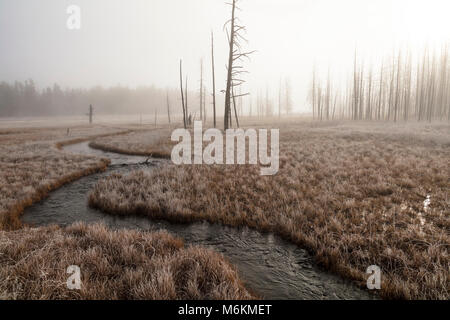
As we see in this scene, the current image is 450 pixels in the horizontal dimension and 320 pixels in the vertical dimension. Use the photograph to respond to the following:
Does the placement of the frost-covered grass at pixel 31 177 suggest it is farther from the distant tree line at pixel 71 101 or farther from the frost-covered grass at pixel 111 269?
the distant tree line at pixel 71 101

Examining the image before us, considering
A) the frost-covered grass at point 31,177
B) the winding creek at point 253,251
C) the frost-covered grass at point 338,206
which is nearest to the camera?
the winding creek at point 253,251

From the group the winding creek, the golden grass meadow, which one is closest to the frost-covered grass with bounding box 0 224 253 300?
the golden grass meadow

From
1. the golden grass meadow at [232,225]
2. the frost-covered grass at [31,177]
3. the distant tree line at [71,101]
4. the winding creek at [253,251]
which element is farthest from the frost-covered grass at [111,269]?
the distant tree line at [71,101]

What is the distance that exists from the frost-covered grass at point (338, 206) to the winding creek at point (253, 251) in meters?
0.25

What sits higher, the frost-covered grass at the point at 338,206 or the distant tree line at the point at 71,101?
the distant tree line at the point at 71,101

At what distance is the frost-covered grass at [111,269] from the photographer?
94.8 inches

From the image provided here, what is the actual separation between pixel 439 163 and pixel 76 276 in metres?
13.3

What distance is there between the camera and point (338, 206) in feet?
17.3

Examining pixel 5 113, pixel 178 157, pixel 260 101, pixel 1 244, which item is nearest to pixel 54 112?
pixel 5 113

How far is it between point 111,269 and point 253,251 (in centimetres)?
248

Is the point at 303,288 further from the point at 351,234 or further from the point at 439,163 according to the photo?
the point at 439,163

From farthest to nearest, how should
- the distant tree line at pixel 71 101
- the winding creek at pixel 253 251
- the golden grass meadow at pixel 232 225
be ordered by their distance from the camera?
the distant tree line at pixel 71 101
the winding creek at pixel 253 251
the golden grass meadow at pixel 232 225

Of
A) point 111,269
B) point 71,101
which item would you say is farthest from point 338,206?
point 71,101
